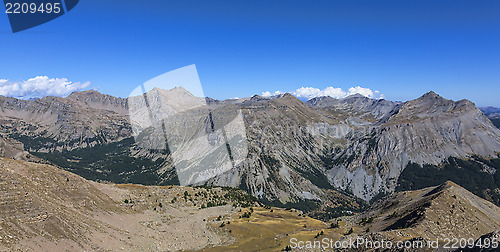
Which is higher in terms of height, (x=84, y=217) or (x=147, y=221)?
(x=84, y=217)

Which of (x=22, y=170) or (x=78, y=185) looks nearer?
(x=22, y=170)

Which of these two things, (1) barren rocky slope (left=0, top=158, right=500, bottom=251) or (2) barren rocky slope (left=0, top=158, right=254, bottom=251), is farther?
(1) barren rocky slope (left=0, top=158, right=500, bottom=251)

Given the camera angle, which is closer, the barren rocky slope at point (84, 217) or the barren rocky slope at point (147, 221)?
the barren rocky slope at point (84, 217)

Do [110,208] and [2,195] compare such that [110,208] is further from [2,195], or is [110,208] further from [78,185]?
[2,195]

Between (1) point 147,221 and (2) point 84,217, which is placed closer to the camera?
(2) point 84,217

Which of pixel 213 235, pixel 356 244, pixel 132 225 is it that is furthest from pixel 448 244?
pixel 132 225

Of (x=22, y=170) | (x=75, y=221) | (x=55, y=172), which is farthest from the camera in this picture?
(x=55, y=172)

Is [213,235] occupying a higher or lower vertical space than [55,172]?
lower

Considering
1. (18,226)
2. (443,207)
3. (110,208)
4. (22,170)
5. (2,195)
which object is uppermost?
(22,170)

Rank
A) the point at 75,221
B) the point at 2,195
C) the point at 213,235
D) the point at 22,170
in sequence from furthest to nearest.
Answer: the point at 213,235, the point at 22,170, the point at 75,221, the point at 2,195
